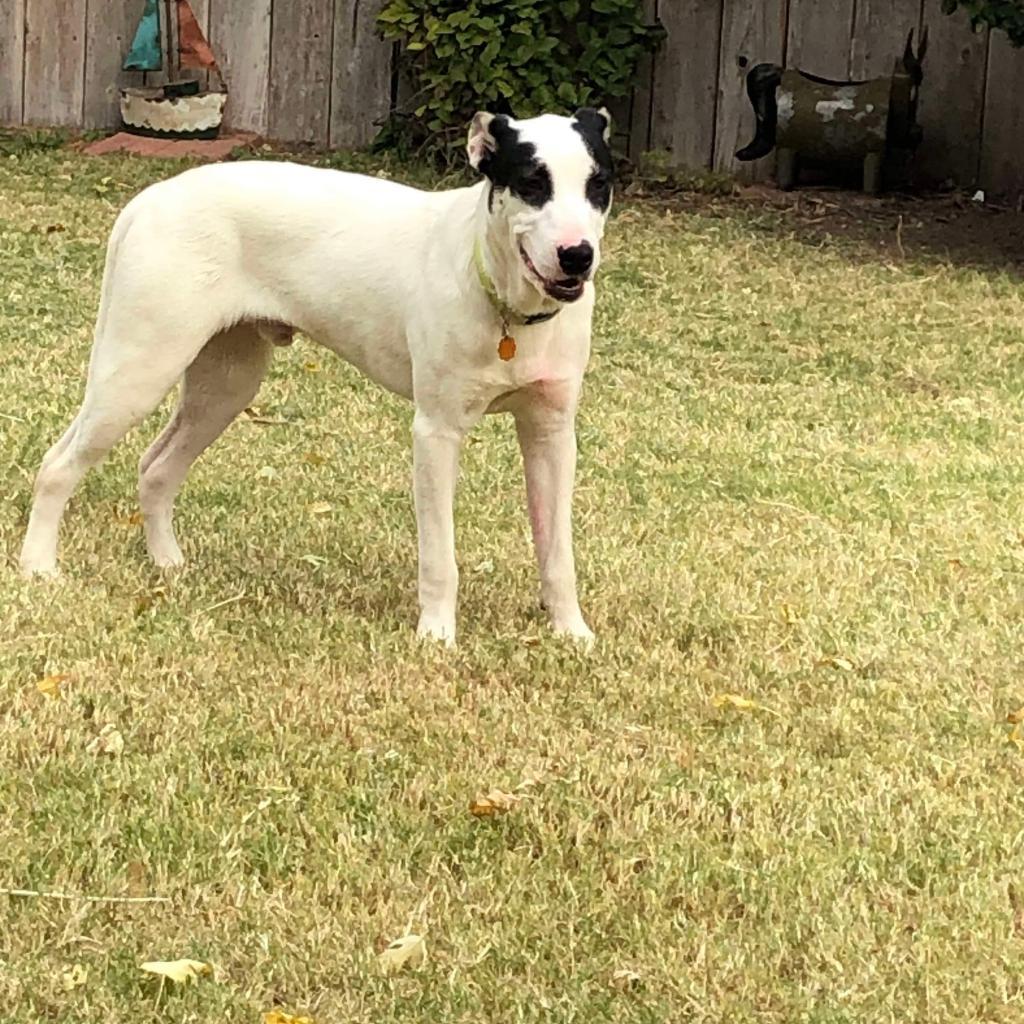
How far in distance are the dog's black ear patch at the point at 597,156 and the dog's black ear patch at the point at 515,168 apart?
0.35 ft

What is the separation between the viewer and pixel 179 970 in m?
2.65

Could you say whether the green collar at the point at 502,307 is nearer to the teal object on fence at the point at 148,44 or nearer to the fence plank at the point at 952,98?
the fence plank at the point at 952,98

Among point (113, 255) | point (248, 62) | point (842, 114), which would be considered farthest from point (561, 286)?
point (248, 62)

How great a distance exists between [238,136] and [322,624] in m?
7.74

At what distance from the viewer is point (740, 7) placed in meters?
11.0

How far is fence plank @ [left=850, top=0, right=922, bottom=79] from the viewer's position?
1083 centimetres

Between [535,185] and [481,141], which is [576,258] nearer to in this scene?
[535,185]

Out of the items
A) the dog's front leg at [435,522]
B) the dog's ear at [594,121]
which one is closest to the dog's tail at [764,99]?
the dog's ear at [594,121]

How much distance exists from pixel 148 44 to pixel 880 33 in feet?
14.5

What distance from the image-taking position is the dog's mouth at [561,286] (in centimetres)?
380

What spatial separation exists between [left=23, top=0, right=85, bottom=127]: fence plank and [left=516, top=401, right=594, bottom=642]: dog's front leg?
8.04 metres

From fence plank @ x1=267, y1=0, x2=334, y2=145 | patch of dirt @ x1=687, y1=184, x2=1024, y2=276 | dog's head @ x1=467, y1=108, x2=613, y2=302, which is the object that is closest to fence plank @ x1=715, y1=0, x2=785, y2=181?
patch of dirt @ x1=687, y1=184, x2=1024, y2=276

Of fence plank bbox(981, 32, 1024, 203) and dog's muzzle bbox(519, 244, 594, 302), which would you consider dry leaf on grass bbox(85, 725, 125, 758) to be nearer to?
dog's muzzle bbox(519, 244, 594, 302)

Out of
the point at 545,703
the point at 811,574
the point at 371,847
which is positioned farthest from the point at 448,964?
the point at 811,574
